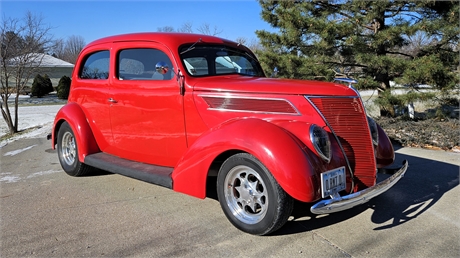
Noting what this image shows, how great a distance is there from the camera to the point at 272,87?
3463 mm

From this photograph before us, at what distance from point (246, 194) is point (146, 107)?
167 centimetres

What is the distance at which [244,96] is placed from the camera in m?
3.52

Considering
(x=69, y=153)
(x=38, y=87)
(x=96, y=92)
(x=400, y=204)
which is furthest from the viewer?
(x=38, y=87)

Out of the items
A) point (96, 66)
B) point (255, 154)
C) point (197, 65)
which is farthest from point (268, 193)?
point (96, 66)

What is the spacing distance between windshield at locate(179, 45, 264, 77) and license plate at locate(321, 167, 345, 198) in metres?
1.85

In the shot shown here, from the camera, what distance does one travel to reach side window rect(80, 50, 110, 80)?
189 inches

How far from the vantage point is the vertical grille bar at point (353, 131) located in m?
3.31

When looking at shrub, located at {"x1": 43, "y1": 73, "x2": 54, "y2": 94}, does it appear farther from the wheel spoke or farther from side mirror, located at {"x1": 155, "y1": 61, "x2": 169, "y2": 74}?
the wheel spoke

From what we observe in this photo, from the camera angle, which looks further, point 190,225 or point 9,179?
point 9,179

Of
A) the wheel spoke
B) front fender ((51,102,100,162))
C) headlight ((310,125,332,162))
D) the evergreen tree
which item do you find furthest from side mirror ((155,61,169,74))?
the evergreen tree

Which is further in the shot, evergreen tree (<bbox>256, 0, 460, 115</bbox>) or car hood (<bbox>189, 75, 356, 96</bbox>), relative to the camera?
evergreen tree (<bbox>256, 0, 460, 115</bbox>)

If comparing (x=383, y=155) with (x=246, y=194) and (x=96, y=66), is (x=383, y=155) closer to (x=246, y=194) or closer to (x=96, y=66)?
(x=246, y=194)

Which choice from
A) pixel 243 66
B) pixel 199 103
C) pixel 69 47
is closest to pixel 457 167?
pixel 243 66

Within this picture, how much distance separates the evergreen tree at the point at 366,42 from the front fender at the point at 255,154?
554 cm
